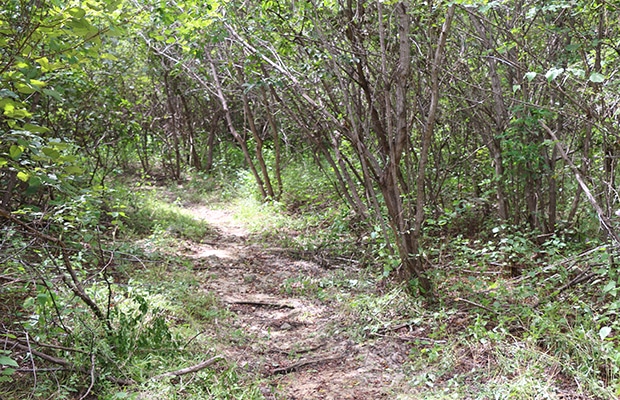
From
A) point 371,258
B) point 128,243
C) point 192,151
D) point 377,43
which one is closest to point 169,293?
point 128,243

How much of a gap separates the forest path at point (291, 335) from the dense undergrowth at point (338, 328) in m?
0.10

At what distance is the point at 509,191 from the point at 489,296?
1928 millimetres

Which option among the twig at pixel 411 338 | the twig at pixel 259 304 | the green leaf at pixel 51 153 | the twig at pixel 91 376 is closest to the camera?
the green leaf at pixel 51 153

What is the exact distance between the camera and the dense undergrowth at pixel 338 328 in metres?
3.19

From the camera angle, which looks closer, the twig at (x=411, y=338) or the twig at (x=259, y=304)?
the twig at (x=411, y=338)

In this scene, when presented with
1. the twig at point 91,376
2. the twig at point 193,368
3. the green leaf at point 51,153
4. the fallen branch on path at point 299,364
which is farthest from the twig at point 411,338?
the green leaf at point 51,153

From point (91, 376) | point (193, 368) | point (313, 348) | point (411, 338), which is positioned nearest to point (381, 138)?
point (411, 338)

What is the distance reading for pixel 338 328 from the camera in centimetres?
452

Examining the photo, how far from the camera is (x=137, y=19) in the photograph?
220 inches

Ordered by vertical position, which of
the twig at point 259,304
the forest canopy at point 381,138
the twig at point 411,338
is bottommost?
the twig at point 411,338

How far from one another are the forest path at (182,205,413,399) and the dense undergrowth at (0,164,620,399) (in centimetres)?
10

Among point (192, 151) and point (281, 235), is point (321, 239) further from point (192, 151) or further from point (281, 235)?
point (192, 151)

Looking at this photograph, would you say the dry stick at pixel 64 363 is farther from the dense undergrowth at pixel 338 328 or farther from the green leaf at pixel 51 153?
the green leaf at pixel 51 153

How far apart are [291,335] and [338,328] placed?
0.42m
